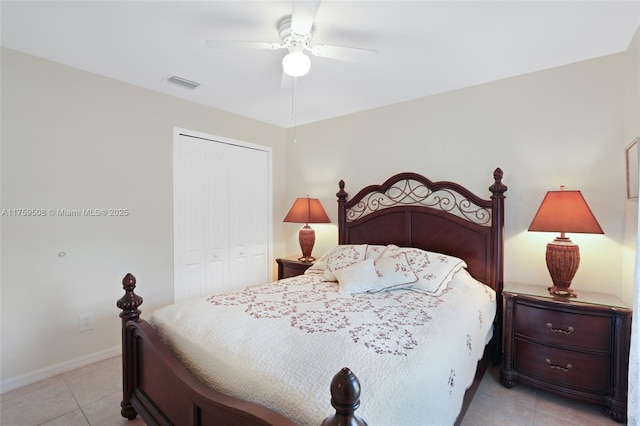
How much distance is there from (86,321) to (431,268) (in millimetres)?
2871

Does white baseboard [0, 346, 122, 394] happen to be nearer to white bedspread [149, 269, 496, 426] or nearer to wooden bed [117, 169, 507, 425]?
wooden bed [117, 169, 507, 425]

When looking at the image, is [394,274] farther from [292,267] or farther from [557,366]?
[292,267]

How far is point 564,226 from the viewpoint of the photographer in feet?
6.98

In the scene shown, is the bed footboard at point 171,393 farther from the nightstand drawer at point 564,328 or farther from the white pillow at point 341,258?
the nightstand drawer at point 564,328

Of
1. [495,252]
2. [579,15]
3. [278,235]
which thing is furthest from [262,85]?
[495,252]

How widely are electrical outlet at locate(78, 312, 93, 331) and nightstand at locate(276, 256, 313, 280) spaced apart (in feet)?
5.99

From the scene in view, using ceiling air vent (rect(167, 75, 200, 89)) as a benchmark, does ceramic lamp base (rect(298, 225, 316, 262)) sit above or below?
below

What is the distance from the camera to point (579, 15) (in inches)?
→ 71.9

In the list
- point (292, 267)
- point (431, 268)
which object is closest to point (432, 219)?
point (431, 268)

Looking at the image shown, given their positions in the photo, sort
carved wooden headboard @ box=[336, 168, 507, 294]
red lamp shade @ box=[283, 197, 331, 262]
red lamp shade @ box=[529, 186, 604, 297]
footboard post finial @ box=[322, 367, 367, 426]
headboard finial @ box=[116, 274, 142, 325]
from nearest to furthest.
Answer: footboard post finial @ box=[322, 367, 367, 426] → headboard finial @ box=[116, 274, 142, 325] → red lamp shade @ box=[529, 186, 604, 297] → carved wooden headboard @ box=[336, 168, 507, 294] → red lamp shade @ box=[283, 197, 331, 262]

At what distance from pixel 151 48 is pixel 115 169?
113 centimetres

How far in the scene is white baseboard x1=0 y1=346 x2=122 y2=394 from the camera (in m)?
2.25

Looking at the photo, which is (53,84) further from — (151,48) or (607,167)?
(607,167)

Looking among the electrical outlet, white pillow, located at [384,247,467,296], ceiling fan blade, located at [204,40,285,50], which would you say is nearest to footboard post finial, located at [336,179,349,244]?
white pillow, located at [384,247,467,296]
